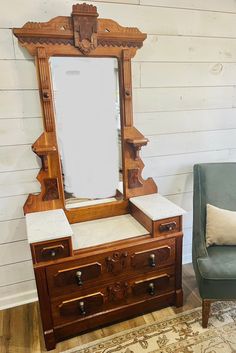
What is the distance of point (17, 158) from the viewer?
1.69 meters

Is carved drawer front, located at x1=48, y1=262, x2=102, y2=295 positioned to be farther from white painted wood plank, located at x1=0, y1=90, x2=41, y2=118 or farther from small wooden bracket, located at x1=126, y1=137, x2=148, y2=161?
white painted wood plank, located at x1=0, y1=90, x2=41, y2=118

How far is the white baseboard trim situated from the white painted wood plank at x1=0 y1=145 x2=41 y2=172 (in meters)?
0.92

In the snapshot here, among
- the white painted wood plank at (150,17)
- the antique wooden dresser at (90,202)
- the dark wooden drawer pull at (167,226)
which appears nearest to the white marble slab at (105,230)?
the antique wooden dresser at (90,202)

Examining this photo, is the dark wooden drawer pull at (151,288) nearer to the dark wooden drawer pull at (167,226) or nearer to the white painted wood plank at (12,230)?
the dark wooden drawer pull at (167,226)

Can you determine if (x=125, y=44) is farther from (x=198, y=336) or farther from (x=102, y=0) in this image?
(x=198, y=336)

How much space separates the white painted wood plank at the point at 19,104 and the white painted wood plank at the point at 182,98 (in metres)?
0.66

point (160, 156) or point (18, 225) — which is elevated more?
point (160, 156)

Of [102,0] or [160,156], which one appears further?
[160,156]

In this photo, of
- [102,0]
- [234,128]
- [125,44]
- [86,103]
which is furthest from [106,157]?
[234,128]

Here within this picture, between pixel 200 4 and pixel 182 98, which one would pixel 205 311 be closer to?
pixel 182 98

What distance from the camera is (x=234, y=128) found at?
86.4 inches

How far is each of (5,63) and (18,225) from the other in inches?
39.6

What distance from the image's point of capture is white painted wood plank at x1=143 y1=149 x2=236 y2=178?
2.02 m

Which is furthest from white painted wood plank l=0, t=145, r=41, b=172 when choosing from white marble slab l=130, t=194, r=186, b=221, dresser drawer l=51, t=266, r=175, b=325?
dresser drawer l=51, t=266, r=175, b=325
